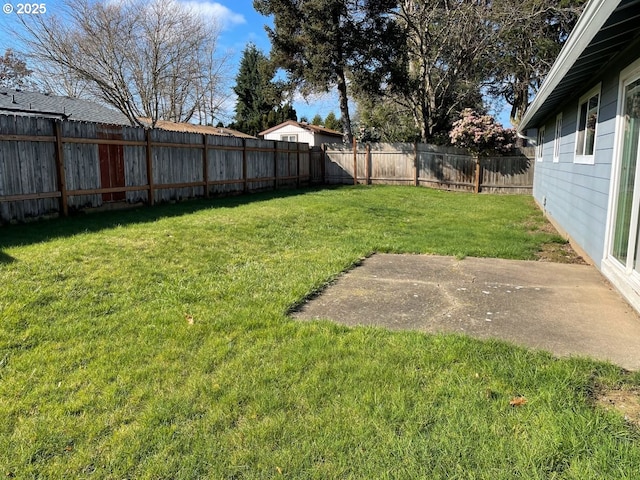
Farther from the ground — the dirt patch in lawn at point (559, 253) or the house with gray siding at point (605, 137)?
the house with gray siding at point (605, 137)

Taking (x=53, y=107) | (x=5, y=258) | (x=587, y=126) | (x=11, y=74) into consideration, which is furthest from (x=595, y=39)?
(x=11, y=74)

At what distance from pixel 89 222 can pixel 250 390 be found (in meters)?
5.89

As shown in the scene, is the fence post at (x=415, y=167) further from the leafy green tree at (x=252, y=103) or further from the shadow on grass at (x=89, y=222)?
the leafy green tree at (x=252, y=103)

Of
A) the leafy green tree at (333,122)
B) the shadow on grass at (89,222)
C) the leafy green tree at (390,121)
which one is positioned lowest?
the shadow on grass at (89,222)

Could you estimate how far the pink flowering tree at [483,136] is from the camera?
51.7ft

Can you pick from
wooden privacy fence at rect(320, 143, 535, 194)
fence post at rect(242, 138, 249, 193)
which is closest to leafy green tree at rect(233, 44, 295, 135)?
wooden privacy fence at rect(320, 143, 535, 194)

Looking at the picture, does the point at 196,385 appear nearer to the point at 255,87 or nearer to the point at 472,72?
the point at 472,72

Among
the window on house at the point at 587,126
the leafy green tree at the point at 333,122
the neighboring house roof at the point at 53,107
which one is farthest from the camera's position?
the leafy green tree at the point at 333,122

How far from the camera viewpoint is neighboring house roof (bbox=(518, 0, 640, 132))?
3.35m

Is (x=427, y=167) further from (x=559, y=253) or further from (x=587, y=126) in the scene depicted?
(x=559, y=253)

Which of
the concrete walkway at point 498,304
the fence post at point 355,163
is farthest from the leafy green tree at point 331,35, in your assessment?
the concrete walkway at point 498,304

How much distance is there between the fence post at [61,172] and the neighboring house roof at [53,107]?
22.9 ft

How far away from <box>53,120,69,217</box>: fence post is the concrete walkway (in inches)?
224

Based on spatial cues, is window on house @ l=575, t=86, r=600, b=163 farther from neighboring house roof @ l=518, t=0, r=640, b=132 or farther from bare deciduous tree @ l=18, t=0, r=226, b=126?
bare deciduous tree @ l=18, t=0, r=226, b=126
